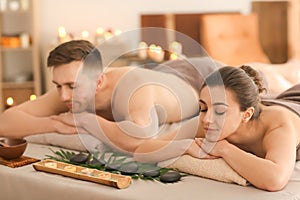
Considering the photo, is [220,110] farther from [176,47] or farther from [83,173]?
[176,47]

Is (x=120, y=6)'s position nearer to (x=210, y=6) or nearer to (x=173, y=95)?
(x=210, y=6)

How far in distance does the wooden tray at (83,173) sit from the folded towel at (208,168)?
21 cm

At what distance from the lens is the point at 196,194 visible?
5.49ft

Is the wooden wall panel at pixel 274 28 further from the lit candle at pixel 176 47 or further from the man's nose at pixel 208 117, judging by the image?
the man's nose at pixel 208 117

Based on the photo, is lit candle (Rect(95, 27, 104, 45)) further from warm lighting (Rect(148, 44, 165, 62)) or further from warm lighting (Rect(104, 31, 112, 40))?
warm lighting (Rect(148, 44, 165, 62))

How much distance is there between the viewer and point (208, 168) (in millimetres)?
1847

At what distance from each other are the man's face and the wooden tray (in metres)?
0.30

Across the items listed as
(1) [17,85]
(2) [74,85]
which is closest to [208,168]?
(2) [74,85]

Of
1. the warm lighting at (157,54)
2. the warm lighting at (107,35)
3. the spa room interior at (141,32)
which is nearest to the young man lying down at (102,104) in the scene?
the spa room interior at (141,32)

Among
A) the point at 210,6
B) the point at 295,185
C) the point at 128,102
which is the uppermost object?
the point at 210,6

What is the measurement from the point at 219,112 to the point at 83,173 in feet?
1.52

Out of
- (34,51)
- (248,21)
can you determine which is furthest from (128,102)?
(248,21)

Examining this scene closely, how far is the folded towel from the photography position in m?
1.78

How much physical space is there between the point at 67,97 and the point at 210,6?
338 centimetres
